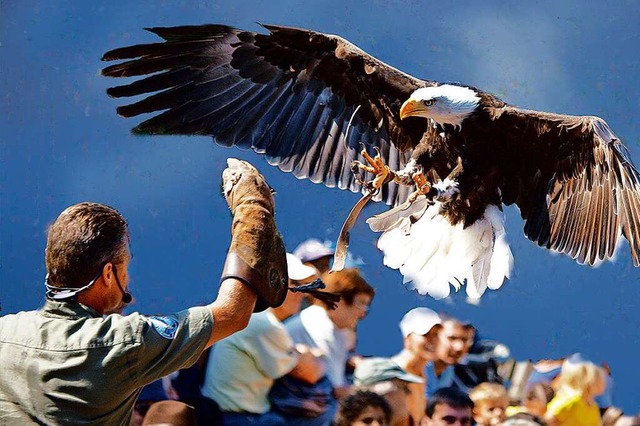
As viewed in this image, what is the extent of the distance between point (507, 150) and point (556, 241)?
1.36 feet

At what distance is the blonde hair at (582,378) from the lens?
10.4ft

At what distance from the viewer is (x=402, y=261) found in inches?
155

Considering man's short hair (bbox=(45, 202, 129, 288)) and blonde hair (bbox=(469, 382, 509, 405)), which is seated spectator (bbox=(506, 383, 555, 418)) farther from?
man's short hair (bbox=(45, 202, 129, 288))

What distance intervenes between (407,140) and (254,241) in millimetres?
2446

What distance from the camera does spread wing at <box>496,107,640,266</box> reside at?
3518mm

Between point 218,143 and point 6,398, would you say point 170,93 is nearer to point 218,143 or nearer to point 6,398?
point 218,143

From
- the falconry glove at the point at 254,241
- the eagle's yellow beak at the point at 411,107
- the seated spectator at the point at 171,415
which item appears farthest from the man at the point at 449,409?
the falconry glove at the point at 254,241

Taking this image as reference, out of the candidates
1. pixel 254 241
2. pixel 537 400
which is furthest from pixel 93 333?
pixel 537 400

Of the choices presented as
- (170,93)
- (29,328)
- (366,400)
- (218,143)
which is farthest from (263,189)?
(170,93)

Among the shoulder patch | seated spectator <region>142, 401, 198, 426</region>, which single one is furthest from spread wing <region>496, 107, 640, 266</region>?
the shoulder patch

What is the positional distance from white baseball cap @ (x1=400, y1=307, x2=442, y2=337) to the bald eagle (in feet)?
1.21

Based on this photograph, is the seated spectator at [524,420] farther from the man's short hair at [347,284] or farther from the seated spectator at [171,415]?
the seated spectator at [171,415]

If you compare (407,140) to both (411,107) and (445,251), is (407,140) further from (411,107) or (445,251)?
(445,251)

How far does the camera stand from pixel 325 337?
10.4 ft
